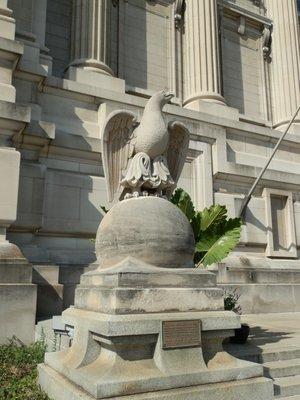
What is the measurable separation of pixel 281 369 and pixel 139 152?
4.05 meters

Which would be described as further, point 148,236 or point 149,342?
point 148,236

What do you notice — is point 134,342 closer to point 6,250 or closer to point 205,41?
point 6,250

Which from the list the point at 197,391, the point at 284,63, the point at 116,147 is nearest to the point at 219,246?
the point at 116,147

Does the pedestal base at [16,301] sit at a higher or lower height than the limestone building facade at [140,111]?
lower

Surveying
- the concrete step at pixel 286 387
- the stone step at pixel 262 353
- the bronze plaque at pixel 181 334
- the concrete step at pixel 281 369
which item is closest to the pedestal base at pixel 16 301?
the stone step at pixel 262 353

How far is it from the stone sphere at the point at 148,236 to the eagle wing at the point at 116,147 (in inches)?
73.3

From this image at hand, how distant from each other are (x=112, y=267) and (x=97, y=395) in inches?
65.0

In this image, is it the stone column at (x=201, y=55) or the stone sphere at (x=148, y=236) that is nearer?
the stone sphere at (x=148, y=236)

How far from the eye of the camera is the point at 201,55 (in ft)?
56.5

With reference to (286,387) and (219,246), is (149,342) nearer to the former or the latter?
(286,387)

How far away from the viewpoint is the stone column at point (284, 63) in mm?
19234

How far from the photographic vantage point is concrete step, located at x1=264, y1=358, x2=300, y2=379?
239 inches

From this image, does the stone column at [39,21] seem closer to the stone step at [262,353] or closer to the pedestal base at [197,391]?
the stone step at [262,353]

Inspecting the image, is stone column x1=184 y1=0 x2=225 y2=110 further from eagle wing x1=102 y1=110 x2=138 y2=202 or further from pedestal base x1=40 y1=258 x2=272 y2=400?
pedestal base x1=40 y1=258 x2=272 y2=400
